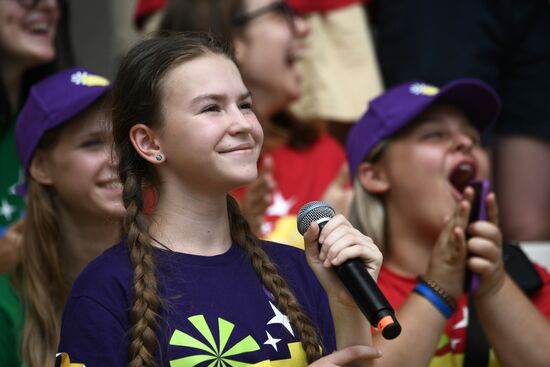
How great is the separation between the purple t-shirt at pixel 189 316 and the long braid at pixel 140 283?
0.03 m

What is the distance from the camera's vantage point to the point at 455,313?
3127 millimetres

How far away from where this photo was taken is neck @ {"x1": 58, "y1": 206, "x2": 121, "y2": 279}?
3.16 metres

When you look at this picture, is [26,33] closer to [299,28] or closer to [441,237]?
[299,28]

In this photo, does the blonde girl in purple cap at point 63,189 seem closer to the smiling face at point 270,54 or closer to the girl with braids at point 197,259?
the girl with braids at point 197,259

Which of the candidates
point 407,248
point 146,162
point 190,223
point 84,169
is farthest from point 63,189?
point 407,248

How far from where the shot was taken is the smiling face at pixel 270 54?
14.3 ft

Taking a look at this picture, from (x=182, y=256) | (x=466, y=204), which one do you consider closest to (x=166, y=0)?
(x=466, y=204)

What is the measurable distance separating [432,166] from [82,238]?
121 centimetres

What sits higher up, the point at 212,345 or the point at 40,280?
the point at 212,345

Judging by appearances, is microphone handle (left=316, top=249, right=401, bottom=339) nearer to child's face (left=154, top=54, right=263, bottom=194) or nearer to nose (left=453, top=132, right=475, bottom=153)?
child's face (left=154, top=54, right=263, bottom=194)

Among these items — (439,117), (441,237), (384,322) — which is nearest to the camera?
(384,322)

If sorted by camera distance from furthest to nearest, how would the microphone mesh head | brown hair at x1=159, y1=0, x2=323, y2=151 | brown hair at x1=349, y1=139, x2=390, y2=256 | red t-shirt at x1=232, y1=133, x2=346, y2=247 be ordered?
brown hair at x1=159, y1=0, x2=323, y2=151, red t-shirt at x1=232, y1=133, x2=346, y2=247, brown hair at x1=349, y1=139, x2=390, y2=256, the microphone mesh head

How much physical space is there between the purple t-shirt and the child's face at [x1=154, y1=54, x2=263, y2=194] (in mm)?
205

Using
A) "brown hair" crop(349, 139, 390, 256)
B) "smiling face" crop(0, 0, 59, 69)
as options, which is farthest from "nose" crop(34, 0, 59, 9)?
"brown hair" crop(349, 139, 390, 256)
